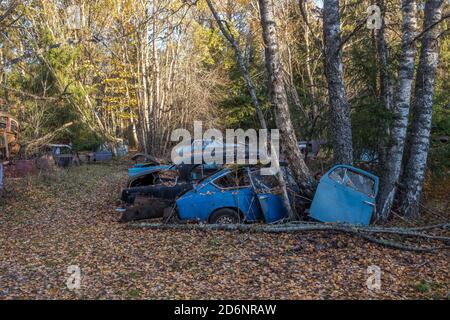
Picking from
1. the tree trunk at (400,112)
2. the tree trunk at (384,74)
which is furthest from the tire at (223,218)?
the tree trunk at (384,74)

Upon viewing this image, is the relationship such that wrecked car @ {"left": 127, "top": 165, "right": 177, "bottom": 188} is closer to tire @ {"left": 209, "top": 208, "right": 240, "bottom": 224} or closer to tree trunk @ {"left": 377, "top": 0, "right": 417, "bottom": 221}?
tire @ {"left": 209, "top": 208, "right": 240, "bottom": 224}

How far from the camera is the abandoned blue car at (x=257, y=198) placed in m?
8.55

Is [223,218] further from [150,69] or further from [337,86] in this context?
[150,69]

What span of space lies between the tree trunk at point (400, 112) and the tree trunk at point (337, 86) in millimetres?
990

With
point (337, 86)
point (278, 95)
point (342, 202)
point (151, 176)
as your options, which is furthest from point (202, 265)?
point (151, 176)

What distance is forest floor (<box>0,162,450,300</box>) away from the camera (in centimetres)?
558

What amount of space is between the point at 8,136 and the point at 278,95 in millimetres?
13357

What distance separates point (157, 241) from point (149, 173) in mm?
4185

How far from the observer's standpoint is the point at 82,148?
89.8ft

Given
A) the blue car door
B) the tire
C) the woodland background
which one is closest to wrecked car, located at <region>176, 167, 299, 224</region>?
the tire

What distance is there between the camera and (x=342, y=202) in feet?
28.0

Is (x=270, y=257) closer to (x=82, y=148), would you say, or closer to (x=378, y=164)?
(x=378, y=164)

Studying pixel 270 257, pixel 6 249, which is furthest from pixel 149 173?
pixel 270 257

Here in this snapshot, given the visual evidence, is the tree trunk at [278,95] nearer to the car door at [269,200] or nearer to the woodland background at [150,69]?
the car door at [269,200]
